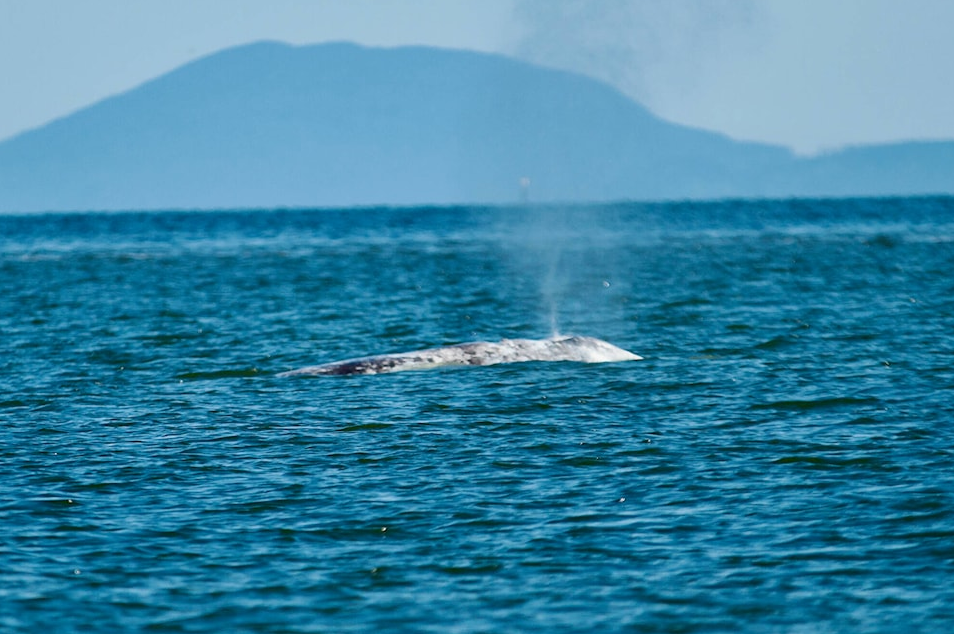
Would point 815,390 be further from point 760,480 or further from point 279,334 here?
point 279,334

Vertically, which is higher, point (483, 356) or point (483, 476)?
point (483, 356)

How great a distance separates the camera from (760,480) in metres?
18.0

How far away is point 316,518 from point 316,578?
7.87 feet

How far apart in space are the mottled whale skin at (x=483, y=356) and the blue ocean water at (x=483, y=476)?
732 mm

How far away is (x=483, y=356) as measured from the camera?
3030 cm

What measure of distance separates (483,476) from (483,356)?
1182cm

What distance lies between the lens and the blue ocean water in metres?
13.4

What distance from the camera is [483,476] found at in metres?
18.5

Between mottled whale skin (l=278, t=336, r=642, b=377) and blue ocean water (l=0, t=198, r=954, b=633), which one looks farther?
mottled whale skin (l=278, t=336, r=642, b=377)

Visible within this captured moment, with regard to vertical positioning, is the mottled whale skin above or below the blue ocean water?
above

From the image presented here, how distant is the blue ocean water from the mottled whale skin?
2.40ft

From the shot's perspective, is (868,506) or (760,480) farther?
(760,480)

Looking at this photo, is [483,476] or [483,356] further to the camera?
[483,356]

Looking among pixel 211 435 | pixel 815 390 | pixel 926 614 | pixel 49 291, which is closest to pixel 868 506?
pixel 926 614
